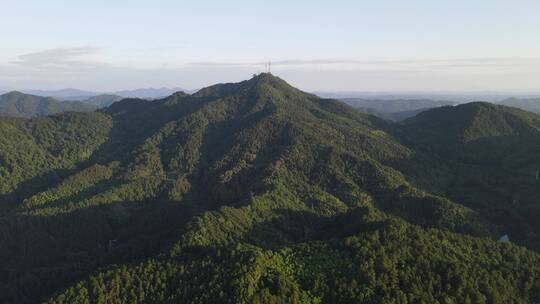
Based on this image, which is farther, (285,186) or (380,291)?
(285,186)

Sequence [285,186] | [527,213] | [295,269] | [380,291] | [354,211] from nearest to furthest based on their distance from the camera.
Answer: [380,291], [295,269], [354,211], [527,213], [285,186]

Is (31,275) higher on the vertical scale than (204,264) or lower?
lower

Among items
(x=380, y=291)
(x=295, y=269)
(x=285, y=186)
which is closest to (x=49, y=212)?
(x=285, y=186)

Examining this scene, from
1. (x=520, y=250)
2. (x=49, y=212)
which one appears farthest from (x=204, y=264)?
(x=49, y=212)

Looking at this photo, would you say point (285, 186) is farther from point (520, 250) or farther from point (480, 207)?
point (520, 250)

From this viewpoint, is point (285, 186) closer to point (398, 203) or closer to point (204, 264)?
point (398, 203)

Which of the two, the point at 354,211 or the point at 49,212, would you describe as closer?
the point at 354,211

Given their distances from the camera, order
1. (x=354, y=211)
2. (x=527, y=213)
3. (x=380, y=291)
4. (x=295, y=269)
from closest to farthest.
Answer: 1. (x=380, y=291)
2. (x=295, y=269)
3. (x=354, y=211)
4. (x=527, y=213)

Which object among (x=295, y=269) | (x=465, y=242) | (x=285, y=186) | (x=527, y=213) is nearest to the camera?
(x=295, y=269)

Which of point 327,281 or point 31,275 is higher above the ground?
point 327,281
